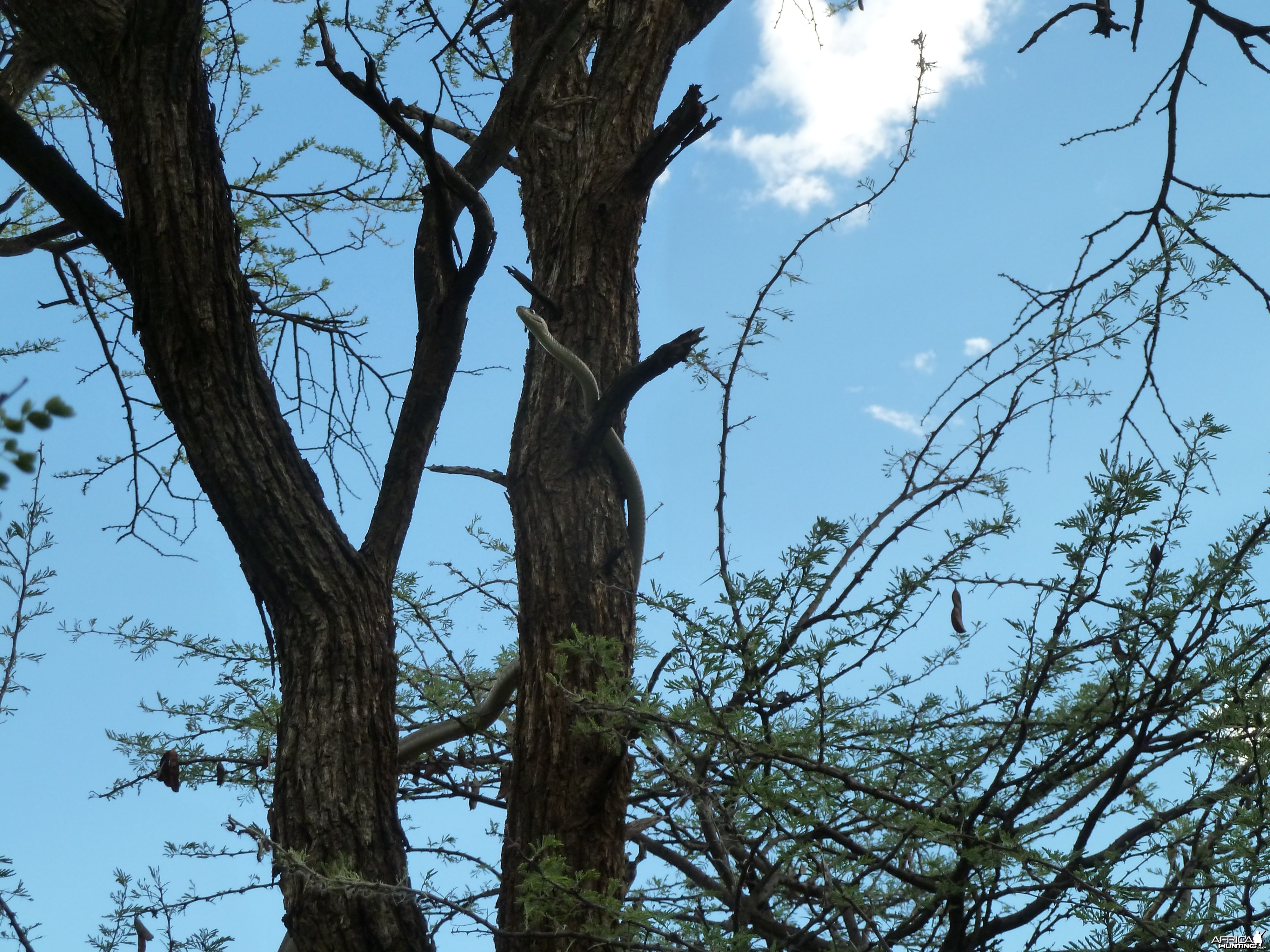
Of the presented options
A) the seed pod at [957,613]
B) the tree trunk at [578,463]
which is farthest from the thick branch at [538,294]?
the seed pod at [957,613]

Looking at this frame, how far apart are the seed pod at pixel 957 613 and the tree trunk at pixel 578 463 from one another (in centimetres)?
76

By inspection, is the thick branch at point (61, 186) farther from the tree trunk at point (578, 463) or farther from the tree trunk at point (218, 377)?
the tree trunk at point (578, 463)

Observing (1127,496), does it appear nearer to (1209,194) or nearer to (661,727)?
(661,727)

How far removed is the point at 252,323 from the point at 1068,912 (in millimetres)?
2158

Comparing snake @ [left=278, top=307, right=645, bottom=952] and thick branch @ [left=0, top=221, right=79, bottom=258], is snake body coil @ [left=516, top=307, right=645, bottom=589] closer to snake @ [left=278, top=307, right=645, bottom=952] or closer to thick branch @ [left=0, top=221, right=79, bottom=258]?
snake @ [left=278, top=307, right=645, bottom=952]

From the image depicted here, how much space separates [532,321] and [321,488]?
70cm

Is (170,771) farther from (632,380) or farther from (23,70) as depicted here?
(23,70)

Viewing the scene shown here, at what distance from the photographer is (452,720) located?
312 cm

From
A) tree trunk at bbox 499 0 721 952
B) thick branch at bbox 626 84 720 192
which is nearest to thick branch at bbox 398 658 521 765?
tree trunk at bbox 499 0 721 952

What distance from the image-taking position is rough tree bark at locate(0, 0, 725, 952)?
2.35m

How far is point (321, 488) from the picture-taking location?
104 inches

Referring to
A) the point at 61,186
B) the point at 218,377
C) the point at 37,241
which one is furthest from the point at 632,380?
the point at 37,241

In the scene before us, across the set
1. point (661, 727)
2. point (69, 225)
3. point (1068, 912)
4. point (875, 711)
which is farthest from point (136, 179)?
point (1068, 912)

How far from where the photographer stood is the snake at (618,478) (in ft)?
9.25
